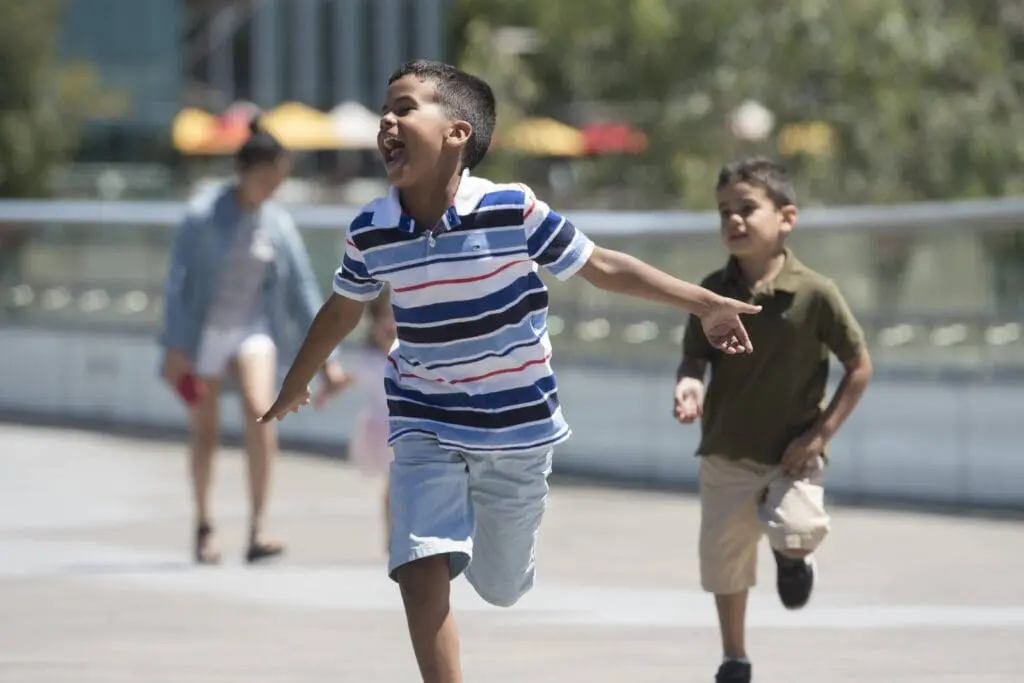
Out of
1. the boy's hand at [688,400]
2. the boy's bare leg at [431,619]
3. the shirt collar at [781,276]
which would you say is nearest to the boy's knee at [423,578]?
the boy's bare leg at [431,619]

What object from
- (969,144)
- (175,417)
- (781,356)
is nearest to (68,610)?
(781,356)

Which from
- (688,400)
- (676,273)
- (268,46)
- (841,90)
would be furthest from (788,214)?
(268,46)

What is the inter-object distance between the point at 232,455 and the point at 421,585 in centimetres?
854

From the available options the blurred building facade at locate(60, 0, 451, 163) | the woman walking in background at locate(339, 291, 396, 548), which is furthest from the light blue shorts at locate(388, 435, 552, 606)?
the blurred building facade at locate(60, 0, 451, 163)

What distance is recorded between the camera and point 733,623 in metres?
6.80

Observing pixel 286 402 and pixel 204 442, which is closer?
pixel 286 402

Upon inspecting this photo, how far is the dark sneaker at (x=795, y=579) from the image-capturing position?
6855 millimetres

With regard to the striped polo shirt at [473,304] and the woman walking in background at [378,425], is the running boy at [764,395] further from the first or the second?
the woman walking in background at [378,425]

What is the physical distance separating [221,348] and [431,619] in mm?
4417

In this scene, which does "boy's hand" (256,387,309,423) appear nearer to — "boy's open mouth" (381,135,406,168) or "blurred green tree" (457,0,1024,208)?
"boy's open mouth" (381,135,406,168)

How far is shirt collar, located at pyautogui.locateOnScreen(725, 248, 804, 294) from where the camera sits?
682 cm

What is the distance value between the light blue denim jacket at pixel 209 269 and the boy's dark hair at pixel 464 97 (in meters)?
4.05

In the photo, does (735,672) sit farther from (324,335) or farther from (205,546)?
(205,546)

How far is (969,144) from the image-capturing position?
2953 centimetres
